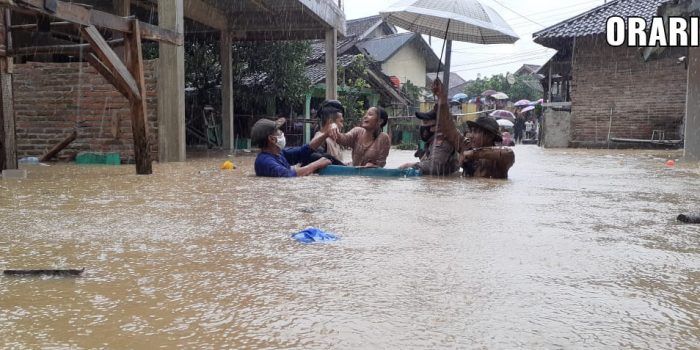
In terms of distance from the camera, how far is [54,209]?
164 inches

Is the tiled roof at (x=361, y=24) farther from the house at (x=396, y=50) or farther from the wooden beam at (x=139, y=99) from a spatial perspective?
the wooden beam at (x=139, y=99)

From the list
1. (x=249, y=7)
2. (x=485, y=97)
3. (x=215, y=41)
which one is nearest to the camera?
(x=249, y=7)

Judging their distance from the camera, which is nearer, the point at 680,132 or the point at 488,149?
the point at 488,149

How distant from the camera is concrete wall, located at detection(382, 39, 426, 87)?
29891mm

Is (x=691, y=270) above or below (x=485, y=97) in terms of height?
below

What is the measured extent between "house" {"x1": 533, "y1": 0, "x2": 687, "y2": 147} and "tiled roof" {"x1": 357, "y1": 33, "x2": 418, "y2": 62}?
1022cm

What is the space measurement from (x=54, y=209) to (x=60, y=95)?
6036 millimetres

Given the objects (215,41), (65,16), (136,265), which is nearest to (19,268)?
(136,265)

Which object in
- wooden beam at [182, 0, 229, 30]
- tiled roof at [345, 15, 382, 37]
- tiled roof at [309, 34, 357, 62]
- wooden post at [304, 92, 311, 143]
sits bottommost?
wooden post at [304, 92, 311, 143]

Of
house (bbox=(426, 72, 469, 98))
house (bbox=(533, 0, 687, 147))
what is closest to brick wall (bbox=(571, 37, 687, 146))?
house (bbox=(533, 0, 687, 147))

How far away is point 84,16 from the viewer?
5.79m

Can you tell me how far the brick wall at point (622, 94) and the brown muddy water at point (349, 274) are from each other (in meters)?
14.4

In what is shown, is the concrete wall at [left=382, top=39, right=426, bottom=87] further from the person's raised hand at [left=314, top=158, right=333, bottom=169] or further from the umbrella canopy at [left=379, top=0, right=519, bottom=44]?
the person's raised hand at [left=314, top=158, right=333, bottom=169]

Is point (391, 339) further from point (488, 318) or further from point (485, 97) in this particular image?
point (485, 97)
